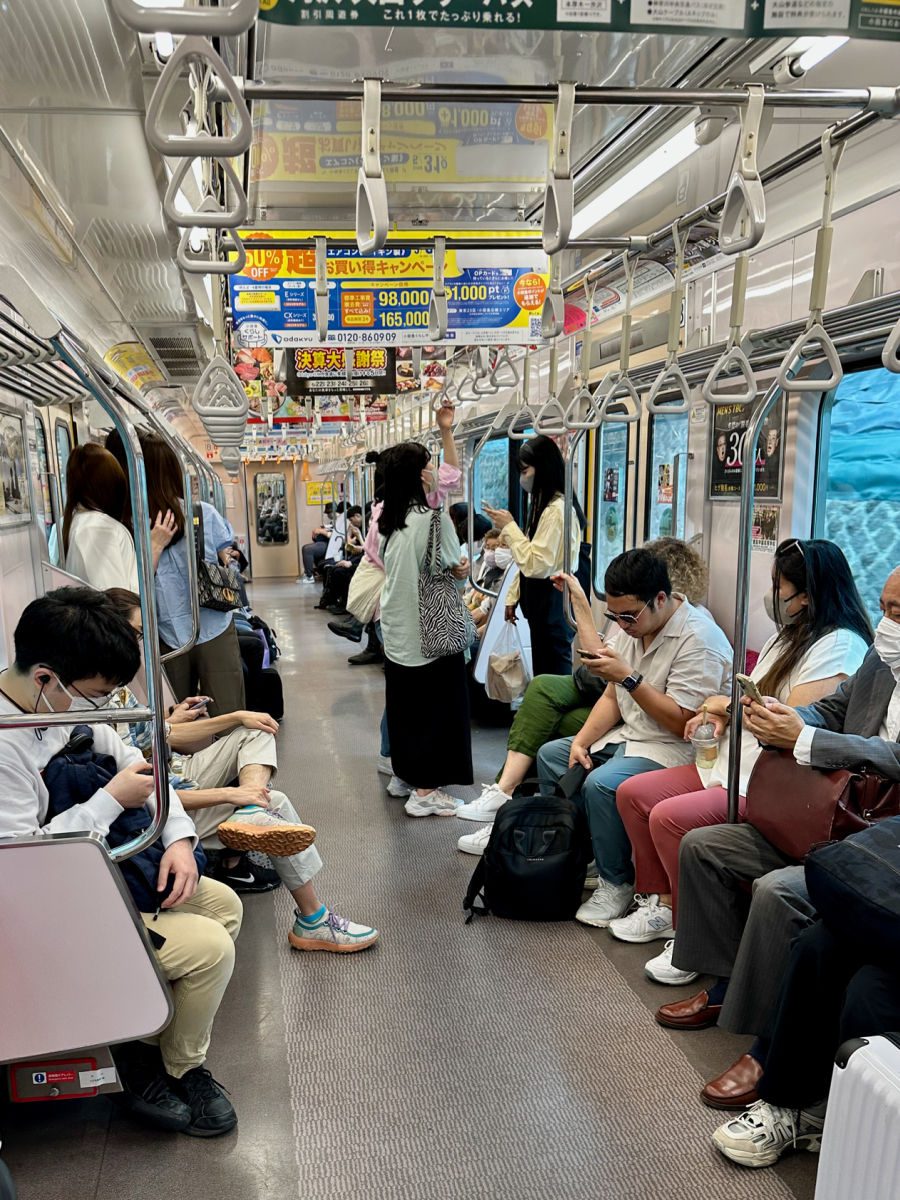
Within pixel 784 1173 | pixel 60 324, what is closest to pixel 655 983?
pixel 784 1173

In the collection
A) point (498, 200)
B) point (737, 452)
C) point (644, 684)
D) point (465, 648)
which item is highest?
point (498, 200)

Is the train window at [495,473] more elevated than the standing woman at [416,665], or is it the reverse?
the train window at [495,473]

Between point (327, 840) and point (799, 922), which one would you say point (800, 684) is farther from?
point (327, 840)

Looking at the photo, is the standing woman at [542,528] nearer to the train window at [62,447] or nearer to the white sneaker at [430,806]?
the white sneaker at [430,806]

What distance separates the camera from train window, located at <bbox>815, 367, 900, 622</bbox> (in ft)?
11.3

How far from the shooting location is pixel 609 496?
5.83 metres

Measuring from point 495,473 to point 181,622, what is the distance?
5855mm

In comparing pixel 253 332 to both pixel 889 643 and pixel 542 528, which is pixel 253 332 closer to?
pixel 542 528

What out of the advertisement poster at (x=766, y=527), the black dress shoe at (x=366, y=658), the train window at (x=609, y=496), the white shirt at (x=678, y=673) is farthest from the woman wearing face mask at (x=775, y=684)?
the black dress shoe at (x=366, y=658)

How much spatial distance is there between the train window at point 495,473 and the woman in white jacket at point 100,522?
5.28 metres

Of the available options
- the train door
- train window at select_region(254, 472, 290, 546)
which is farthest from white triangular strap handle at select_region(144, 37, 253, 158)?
Result: train window at select_region(254, 472, 290, 546)

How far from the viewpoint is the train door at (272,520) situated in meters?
23.3

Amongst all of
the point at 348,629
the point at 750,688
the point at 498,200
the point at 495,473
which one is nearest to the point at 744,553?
the point at 750,688

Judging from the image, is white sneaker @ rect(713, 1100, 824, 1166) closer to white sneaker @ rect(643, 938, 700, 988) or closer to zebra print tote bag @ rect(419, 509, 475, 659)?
white sneaker @ rect(643, 938, 700, 988)
